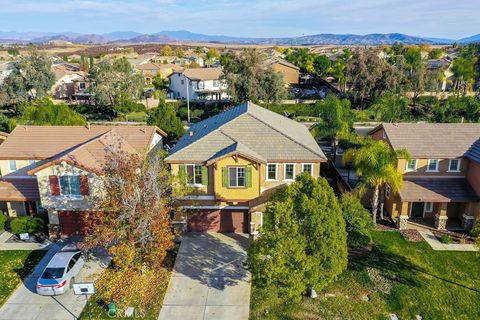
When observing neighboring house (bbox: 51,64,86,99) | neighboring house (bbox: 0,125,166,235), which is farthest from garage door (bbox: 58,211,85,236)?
neighboring house (bbox: 51,64,86,99)

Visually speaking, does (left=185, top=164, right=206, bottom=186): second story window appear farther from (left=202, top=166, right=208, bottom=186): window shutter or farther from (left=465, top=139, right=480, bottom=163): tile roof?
(left=465, top=139, right=480, bottom=163): tile roof

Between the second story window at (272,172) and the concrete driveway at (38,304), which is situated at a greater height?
the second story window at (272,172)

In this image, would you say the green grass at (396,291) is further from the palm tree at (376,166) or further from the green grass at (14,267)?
the green grass at (14,267)

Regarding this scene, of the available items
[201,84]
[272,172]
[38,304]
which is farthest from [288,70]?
[38,304]

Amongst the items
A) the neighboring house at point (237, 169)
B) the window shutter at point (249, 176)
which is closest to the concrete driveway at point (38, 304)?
the neighboring house at point (237, 169)

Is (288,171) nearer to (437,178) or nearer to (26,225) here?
(437,178)

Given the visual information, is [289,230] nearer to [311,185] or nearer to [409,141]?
[311,185]
